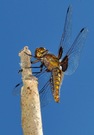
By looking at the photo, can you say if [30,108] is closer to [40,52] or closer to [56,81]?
[56,81]

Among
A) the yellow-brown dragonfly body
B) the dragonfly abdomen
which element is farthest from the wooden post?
the yellow-brown dragonfly body

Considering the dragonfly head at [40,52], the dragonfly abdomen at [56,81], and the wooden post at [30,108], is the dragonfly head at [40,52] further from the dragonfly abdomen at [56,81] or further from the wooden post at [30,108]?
the wooden post at [30,108]

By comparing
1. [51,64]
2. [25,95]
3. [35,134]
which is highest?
[51,64]

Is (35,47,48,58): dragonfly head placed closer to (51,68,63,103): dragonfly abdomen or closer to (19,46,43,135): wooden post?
(51,68,63,103): dragonfly abdomen

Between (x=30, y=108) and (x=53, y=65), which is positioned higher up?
(x=53, y=65)

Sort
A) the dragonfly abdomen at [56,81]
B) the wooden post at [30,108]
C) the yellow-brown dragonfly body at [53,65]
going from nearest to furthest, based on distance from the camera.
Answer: the wooden post at [30,108] → the dragonfly abdomen at [56,81] → the yellow-brown dragonfly body at [53,65]

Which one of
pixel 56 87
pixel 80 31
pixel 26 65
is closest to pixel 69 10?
pixel 80 31

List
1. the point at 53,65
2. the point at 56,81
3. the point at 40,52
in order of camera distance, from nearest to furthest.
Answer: the point at 56,81 < the point at 40,52 < the point at 53,65

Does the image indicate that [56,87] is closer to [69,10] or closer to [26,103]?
[69,10]

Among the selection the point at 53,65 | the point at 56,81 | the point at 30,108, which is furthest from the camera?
the point at 53,65

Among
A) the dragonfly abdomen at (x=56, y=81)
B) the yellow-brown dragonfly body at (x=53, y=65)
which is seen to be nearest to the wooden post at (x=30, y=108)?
the dragonfly abdomen at (x=56, y=81)

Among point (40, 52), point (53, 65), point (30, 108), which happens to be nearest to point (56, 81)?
point (53, 65)
